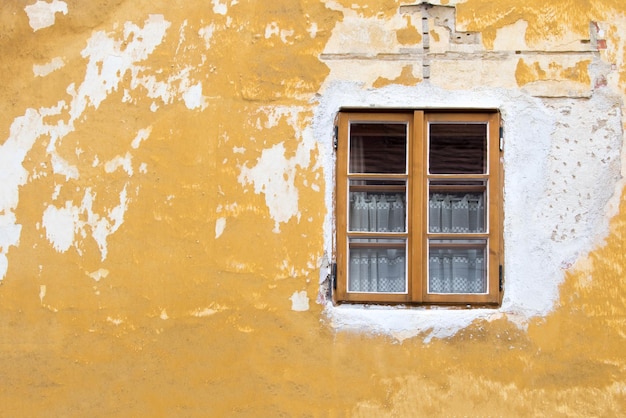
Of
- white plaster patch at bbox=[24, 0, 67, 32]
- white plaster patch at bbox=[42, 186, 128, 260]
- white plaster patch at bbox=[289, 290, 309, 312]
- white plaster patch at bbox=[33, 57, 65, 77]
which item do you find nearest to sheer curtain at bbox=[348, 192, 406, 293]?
white plaster patch at bbox=[289, 290, 309, 312]

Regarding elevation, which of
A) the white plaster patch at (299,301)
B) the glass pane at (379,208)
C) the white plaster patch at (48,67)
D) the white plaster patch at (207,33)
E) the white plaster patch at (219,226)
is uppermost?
the white plaster patch at (207,33)

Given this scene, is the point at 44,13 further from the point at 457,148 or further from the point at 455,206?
the point at 455,206

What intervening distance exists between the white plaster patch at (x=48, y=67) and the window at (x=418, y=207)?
1538 mm

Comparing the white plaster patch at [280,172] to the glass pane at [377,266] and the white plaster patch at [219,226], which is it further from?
the glass pane at [377,266]

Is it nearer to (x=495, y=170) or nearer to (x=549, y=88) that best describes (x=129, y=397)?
(x=495, y=170)

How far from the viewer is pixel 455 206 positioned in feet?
16.2

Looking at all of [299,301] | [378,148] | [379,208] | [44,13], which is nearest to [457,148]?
[378,148]

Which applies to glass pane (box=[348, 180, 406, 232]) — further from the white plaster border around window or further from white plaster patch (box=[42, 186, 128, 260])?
white plaster patch (box=[42, 186, 128, 260])

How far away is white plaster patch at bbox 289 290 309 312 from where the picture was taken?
4.79m

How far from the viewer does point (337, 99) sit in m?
4.90

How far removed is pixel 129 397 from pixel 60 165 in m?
1.27

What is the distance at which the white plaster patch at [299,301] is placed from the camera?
4.79 metres

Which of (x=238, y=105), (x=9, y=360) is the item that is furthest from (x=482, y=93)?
(x=9, y=360)

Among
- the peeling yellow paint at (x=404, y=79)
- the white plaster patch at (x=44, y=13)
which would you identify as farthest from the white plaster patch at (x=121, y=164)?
the peeling yellow paint at (x=404, y=79)
